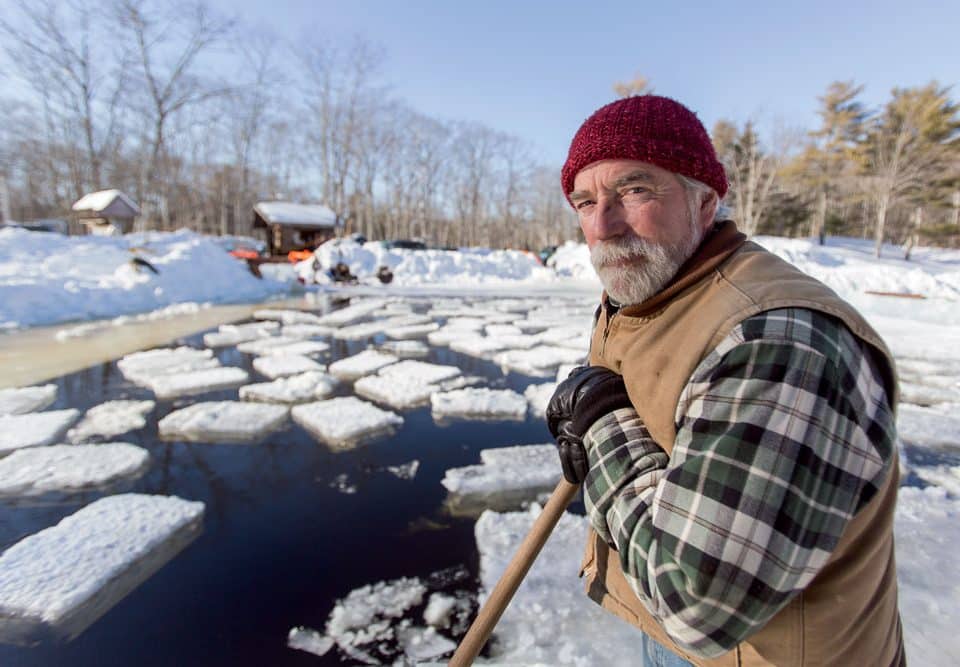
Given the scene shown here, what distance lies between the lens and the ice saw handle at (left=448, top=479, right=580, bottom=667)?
1.02 metres

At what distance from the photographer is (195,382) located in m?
4.31

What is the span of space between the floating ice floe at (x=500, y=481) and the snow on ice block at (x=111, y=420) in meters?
2.45

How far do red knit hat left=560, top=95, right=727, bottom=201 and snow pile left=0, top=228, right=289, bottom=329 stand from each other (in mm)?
9383

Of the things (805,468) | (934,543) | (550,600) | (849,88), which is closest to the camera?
(805,468)

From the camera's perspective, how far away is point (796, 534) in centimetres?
58

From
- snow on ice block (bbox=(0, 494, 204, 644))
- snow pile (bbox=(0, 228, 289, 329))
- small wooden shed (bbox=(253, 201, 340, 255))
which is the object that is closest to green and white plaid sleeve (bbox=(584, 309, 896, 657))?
snow on ice block (bbox=(0, 494, 204, 644))

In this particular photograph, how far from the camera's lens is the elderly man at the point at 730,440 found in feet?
1.92

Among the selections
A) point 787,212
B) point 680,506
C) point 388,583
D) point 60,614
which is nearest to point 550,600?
point 388,583

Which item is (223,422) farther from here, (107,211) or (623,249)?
(107,211)

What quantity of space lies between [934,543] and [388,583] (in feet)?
7.87

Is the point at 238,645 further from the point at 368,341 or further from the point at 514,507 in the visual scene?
the point at 368,341

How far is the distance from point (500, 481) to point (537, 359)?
2805mm

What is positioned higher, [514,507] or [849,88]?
[849,88]

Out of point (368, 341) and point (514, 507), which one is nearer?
point (514, 507)
